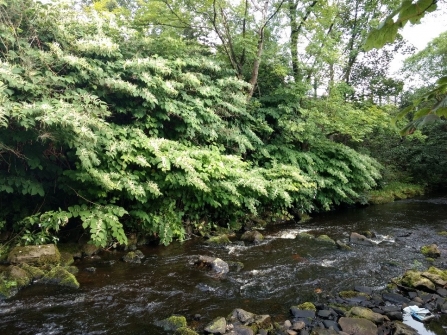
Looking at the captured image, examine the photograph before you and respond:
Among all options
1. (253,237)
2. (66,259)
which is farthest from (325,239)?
(66,259)

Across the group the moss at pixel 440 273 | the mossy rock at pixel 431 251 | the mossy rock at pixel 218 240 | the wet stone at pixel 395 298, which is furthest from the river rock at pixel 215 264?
the mossy rock at pixel 431 251

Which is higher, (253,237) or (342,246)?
(253,237)

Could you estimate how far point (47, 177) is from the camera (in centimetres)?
659

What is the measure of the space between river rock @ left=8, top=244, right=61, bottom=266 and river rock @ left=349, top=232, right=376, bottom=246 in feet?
22.6

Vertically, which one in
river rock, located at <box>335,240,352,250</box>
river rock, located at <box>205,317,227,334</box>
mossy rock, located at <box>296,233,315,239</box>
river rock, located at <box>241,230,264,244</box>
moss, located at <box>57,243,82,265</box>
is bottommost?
river rock, located at <box>205,317,227,334</box>

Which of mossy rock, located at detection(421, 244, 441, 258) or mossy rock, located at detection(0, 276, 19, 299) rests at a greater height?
mossy rock, located at detection(0, 276, 19, 299)

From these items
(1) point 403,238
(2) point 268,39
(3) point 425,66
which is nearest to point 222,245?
(1) point 403,238

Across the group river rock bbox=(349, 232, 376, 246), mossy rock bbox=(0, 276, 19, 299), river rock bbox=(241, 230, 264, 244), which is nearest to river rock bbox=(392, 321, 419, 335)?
river rock bbox=(349, 232, 376, 246)

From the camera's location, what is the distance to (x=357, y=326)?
3805 mm

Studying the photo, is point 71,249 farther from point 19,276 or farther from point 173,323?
point 173,323

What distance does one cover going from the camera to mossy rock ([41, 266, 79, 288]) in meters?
4.98

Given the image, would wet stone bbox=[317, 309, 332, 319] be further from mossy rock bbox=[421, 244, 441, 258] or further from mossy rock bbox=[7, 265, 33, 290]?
mossy rock bbox=[7, 265, 33, 290]

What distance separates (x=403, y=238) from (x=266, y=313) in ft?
18.7

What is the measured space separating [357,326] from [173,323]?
2.35m
